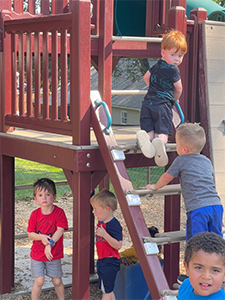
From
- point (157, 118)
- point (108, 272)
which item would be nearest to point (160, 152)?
point (157, 118)

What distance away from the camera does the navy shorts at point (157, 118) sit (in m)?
4.43

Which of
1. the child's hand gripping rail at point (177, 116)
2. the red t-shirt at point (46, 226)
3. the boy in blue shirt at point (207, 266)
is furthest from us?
the red t-shirt at point (46, 226)

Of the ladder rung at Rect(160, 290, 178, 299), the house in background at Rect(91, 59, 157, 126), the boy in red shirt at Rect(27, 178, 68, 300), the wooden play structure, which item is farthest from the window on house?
the ladder rung at Rect(160, 290, 178, 299)

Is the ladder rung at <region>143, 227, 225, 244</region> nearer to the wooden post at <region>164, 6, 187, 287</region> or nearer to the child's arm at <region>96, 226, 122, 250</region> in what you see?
the child's arm at <region>96, 226, 122, 250</region>

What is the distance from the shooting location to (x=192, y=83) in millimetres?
4930

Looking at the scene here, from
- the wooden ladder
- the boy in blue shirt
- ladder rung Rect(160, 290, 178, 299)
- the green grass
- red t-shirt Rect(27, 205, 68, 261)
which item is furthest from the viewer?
the green grass

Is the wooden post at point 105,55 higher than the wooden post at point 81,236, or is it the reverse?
the wooden post at point 105,55

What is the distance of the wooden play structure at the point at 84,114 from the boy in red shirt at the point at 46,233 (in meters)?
0.29

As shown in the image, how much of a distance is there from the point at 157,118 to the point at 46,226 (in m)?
1.34

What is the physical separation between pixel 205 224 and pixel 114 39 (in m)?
1.76

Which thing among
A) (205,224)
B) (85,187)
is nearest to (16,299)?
(85,187)

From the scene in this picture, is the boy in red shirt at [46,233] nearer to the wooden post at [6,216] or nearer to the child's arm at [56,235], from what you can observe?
the child's arm at [56,235]

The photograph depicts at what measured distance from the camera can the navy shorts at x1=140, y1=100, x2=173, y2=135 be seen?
4.43 m

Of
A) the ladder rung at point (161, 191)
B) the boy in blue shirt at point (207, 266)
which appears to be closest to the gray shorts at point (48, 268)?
the ladder rung at point (161, 191)
